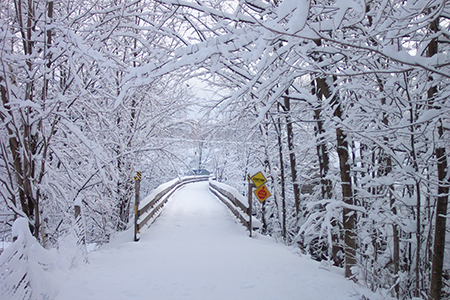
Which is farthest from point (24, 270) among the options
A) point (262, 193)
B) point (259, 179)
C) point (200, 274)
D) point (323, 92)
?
point (262, 193)

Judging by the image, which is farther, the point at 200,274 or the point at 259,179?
the point at 259,179

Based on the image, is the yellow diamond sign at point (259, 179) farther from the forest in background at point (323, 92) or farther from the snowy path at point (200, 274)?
the forest in background at point (323, 92)

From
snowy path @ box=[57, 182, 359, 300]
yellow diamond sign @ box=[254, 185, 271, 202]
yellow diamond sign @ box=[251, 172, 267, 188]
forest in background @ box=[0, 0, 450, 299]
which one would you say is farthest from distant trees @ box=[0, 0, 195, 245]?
yellow diamond sign @ box=[254, 185, 271, 202]

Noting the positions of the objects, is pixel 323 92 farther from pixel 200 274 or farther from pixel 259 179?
pixel 259 179

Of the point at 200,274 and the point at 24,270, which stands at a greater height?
the point at 24,270

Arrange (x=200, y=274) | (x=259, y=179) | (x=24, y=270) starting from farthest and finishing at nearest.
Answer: (x=259, y=179) < (x=200, y=274) < (x=24, y=270)

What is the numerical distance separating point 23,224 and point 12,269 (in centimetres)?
44

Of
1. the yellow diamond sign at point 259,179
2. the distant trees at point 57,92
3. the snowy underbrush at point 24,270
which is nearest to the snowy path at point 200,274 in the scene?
the snowy underbrush at point 24,270

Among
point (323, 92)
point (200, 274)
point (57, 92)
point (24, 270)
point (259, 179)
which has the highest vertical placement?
point (323, 92)

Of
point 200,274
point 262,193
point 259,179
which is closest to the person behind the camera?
point 200,274

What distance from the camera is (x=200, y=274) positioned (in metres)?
5.02

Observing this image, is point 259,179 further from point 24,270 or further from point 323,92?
point 24,270

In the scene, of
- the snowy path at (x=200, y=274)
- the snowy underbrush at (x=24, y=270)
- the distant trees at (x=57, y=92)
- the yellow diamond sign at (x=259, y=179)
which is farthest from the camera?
the yellow diamond sign at (x=259, y=179)

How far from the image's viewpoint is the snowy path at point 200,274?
159 inches
